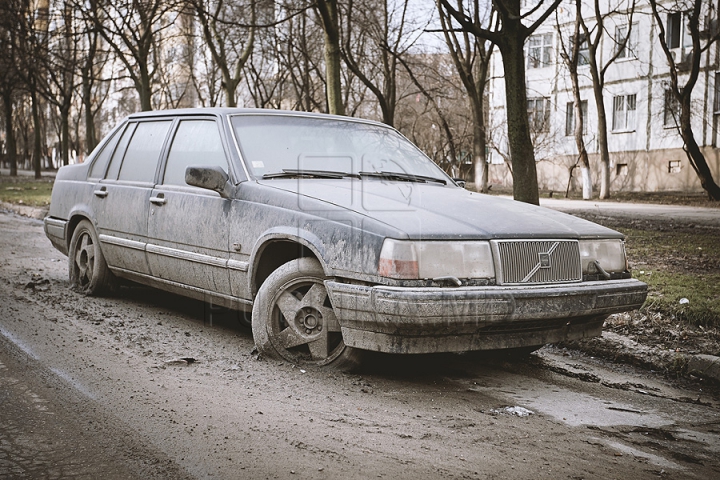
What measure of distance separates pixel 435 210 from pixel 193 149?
7.12ft

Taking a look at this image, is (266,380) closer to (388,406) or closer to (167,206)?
(388,406)

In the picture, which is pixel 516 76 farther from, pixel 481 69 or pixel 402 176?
pixel 481 69

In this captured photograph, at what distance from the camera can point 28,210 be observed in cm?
1711

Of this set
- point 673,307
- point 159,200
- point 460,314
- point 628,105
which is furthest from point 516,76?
point 628,105

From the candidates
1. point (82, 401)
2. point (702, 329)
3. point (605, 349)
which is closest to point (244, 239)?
point (82, 401)

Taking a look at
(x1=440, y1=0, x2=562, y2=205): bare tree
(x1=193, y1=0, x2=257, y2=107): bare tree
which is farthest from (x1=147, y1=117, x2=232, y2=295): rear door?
(x1=193, y1=0, x2=257, y2=107): bare tree

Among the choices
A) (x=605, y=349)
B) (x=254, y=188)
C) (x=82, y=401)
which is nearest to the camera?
(x=82, y=401)

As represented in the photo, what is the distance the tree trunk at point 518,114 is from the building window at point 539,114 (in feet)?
69.8

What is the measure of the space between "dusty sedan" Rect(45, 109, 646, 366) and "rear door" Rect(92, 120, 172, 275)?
19 millimetres

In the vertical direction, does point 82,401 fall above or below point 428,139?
below

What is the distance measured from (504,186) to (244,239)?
32.4 m

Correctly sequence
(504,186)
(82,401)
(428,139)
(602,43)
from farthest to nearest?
1. (428,139)
2. (504,186)
3. (602,43)
4. (82,401)

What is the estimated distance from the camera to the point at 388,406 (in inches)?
153

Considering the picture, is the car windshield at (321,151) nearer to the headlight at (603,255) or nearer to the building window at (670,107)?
the headlight at (603,255)
